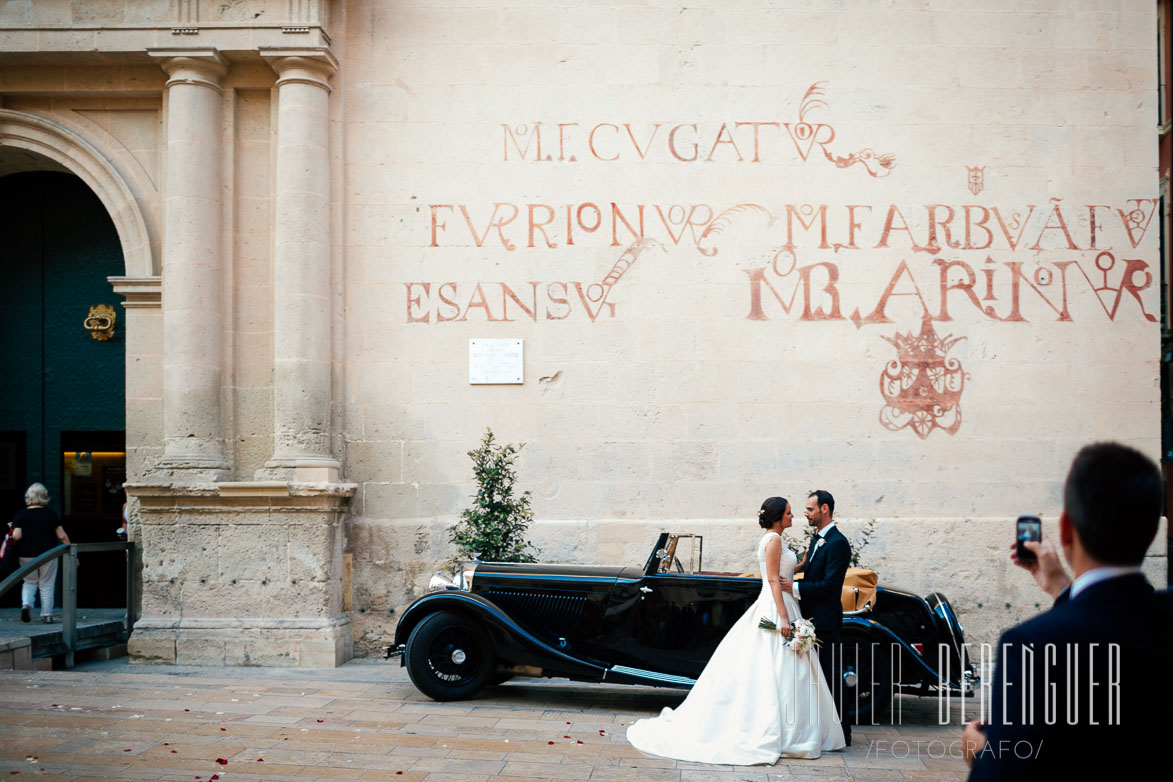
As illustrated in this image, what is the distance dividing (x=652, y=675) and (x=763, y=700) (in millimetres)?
1404

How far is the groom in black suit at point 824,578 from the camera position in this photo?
21.4 ft

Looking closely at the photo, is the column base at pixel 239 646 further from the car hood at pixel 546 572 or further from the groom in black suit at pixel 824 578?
the groom in black suit at pixel 824 578

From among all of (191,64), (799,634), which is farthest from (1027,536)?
(191,64)

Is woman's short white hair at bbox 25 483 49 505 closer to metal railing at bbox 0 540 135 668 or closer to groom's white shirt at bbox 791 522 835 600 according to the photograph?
metal railing at bbox 0 540 135 668

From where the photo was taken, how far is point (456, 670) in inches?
306

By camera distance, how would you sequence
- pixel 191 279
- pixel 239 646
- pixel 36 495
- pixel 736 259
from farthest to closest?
pixel 736 259 < pixel 36 495 < pixel 191 279 < pixel 239 646

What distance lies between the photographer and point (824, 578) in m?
6.55

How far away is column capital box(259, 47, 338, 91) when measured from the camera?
984 cm

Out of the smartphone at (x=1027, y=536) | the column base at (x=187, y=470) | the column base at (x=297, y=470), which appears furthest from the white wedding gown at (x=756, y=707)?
the column base at (x=187, y=470)

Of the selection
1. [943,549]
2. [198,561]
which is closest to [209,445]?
[198,561]

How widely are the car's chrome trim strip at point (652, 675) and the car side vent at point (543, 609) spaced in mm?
462

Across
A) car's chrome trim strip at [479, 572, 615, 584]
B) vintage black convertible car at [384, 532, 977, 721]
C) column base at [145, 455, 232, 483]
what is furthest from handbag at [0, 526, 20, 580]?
car's chrome trim strip at [479, 572, 615, 584]

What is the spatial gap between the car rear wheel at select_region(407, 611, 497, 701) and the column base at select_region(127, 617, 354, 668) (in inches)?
78.6

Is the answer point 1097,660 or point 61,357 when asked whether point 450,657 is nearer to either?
point 1097,660
